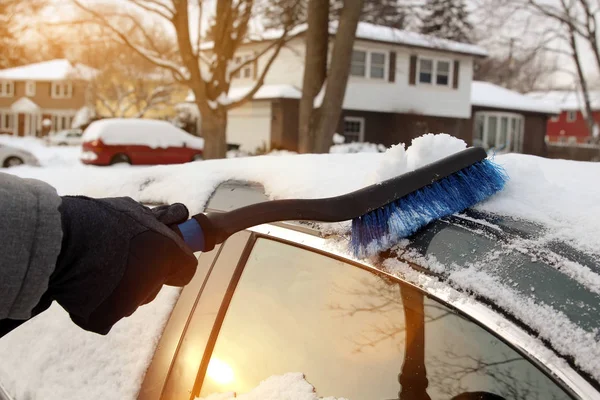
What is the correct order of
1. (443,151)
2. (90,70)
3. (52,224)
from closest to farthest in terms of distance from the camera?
(52,224), (443,151), (90,70)

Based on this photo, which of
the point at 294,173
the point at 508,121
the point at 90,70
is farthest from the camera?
the point at 90,70

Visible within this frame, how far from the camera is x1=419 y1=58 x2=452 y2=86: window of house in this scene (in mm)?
30438

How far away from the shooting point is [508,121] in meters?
35.4

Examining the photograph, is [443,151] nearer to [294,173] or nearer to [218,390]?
[294,173]

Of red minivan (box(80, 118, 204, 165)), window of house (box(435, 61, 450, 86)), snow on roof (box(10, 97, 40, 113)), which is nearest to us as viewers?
red minivan (box(80, 118, 204, 165))

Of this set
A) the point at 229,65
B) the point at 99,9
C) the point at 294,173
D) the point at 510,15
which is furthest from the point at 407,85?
the point at 294,173

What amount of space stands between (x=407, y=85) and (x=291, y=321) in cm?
2970

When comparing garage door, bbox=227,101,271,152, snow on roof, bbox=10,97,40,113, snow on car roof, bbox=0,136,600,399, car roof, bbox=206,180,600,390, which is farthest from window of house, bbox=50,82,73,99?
car roof, bbox=206,180,600,390

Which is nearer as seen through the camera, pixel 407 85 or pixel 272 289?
pixel 272 289

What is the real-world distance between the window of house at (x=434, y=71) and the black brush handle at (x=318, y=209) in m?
30.1

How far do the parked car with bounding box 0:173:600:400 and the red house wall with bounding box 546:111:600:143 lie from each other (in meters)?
67.9

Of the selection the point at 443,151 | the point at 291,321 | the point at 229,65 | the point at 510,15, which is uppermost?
the point at 510,15

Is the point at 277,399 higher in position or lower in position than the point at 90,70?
lower

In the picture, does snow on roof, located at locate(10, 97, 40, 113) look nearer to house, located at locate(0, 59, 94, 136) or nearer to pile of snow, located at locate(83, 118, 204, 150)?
house, located at locate(0, 59, 94, 136)
